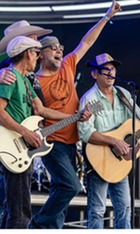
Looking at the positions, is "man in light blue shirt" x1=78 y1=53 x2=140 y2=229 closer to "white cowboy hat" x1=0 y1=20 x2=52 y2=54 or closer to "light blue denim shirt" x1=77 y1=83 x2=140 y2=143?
"light blue denim shirt" x1=77 y1=83 x2=140 y2=143

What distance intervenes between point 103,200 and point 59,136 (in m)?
0.69

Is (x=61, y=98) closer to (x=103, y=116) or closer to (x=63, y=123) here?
(x=63, y=123)

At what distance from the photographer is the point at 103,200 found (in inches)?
160

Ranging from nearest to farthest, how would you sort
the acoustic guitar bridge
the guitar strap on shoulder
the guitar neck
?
1. the guitar neck
2. the acoustic guitar bridge
3. the guitar strap on shoulder

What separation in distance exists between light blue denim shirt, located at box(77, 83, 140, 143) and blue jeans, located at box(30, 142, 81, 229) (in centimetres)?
30

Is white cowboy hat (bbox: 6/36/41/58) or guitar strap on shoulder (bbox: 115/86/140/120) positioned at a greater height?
white cowboy hat (bbox: 6/36/41/58)

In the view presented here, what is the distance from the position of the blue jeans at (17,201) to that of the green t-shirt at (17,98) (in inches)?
17.3

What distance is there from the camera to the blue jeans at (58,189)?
12.6ft

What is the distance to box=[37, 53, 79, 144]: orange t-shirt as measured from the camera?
13.3ft

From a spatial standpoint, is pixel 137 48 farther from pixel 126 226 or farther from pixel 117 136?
pixel 126 226

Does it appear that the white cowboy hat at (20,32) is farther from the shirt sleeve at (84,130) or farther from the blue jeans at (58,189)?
the blue jeans at (58,189)

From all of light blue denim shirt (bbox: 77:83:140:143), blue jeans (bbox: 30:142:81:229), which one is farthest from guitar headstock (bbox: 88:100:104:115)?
blue jeans (bbox: 30:142:81:229)

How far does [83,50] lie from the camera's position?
177 inches

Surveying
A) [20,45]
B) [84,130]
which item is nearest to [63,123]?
[84,130]
